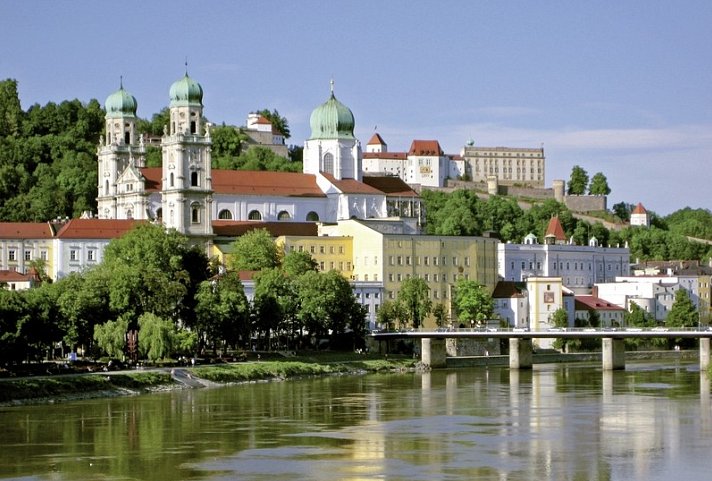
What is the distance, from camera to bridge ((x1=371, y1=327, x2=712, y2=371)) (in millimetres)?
109125

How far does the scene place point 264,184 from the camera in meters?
152

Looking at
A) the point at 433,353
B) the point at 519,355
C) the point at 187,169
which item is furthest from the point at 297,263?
the point at 519,355

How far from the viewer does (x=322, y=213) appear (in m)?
153

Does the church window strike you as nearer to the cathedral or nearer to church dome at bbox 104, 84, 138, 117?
the cathedral

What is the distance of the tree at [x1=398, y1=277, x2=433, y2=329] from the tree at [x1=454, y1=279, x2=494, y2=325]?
10.8ft

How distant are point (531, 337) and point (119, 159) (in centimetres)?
5219

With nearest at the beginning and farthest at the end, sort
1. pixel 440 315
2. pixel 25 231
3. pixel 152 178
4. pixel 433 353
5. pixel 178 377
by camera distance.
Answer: pixel 178 377
pixel 433 353
pixel 25 231
pixel 440 315
pixel 152 178

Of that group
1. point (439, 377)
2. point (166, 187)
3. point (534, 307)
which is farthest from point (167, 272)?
point (534, 307)

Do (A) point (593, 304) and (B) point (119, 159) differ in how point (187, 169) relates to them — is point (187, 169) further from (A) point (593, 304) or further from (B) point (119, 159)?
(A) point (593, 304)

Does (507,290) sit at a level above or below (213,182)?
below

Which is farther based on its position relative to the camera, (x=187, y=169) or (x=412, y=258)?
(x=412, y=258)

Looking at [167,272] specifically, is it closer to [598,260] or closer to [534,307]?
[534,307]

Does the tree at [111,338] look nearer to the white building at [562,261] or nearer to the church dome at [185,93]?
the church dome at [185,93]

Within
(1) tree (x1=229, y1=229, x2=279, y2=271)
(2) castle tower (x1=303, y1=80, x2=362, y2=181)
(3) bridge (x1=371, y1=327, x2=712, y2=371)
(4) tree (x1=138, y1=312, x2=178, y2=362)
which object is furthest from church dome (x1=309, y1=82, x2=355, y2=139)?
(4) tree (x1=138, y1=312, x2=178, y2=362)
